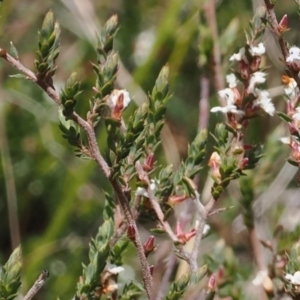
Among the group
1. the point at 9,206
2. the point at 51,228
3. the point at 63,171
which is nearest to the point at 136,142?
the point at 51,228

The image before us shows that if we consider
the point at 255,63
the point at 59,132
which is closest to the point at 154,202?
the point at 255,63

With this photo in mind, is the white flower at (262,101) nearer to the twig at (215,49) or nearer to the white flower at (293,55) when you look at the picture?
the white flower at (293,55)

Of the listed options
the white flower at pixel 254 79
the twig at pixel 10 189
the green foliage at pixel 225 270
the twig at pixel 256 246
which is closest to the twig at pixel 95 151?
the white flower at pixel 254 79

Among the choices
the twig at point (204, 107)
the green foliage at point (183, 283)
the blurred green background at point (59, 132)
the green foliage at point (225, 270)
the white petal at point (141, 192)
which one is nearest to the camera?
the green foliage at point (183, 283)

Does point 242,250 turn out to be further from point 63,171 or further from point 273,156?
point 273,156

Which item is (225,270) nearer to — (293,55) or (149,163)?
(149,163)

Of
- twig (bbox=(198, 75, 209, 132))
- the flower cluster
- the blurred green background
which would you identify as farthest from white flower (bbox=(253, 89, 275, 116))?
the blurred green background
